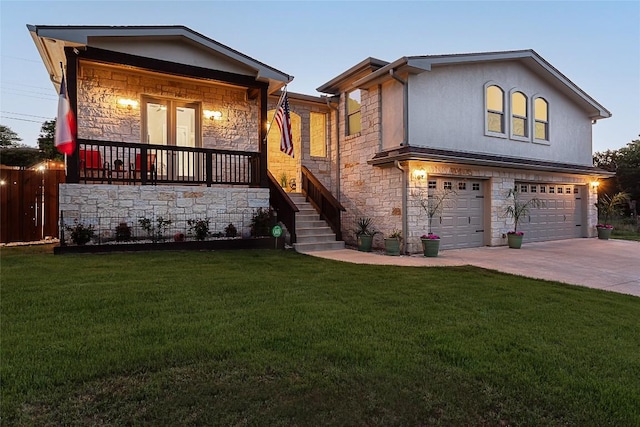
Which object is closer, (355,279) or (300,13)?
(355,279)

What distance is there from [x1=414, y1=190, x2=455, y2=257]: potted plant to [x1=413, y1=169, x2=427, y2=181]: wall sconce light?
38 centimetres

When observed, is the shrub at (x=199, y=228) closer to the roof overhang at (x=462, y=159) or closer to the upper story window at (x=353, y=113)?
the roof overhang at (x=462, y=159)

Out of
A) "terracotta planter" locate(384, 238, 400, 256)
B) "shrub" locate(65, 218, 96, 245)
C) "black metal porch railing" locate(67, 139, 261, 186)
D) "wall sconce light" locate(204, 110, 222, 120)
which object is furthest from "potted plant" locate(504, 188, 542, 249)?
"shrub" locate(65, 218, 96, 245)

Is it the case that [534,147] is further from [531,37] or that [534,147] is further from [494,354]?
[494,354]

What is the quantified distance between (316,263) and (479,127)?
23.3ft

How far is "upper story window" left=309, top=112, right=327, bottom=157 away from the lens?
12672 millimetres

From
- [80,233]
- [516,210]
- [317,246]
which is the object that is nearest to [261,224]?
[317,246]

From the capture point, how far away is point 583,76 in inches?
851

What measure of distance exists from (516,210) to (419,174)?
162 inches

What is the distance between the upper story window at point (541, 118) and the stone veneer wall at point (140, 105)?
936 centimetres

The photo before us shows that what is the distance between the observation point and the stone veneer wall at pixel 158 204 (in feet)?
25.6

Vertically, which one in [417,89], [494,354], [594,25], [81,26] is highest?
[594,25]

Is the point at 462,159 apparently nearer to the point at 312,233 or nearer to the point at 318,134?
the point at 312,233

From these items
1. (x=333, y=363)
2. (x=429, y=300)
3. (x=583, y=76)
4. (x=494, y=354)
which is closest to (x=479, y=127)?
(x=429, y=300)
